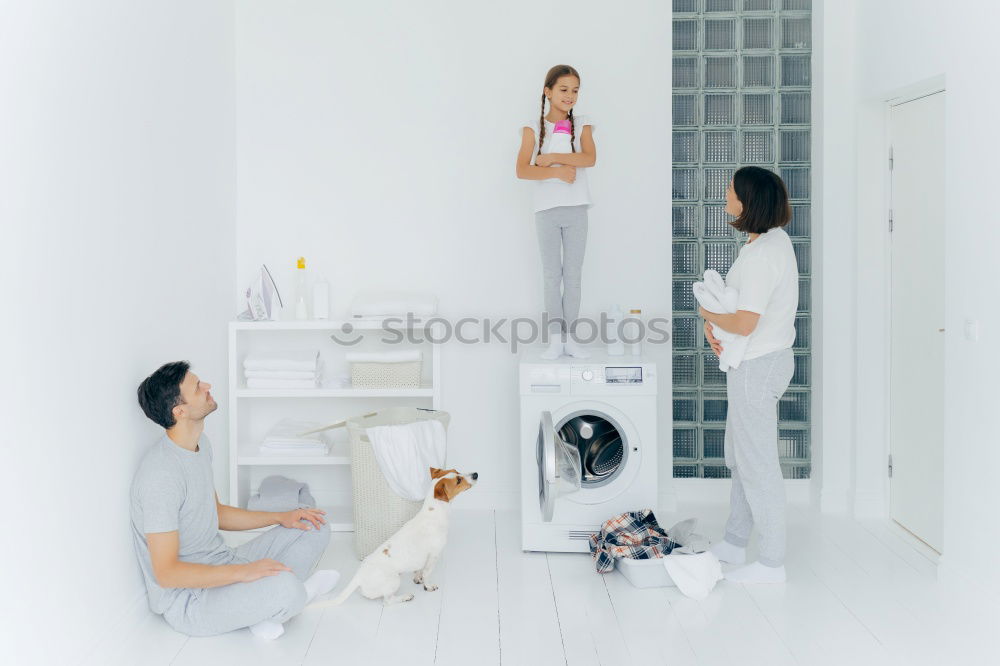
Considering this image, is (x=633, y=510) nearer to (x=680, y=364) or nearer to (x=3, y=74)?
(x=680, y=364)

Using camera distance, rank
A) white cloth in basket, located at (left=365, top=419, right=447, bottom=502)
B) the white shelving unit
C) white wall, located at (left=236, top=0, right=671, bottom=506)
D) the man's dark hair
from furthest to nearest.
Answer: white wall, located at (left=236, top=0, right=671, bottom=506) < the white shelving unit < white cloth in basket, located at (left=365, top=419, right=447, bottom=502) < the man's dark hair

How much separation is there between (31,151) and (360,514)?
1714mm

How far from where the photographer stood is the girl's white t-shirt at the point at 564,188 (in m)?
3.58

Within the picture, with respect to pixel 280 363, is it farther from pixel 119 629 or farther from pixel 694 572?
pixel 694 572

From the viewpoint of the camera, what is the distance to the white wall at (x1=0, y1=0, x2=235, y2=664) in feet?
6.64

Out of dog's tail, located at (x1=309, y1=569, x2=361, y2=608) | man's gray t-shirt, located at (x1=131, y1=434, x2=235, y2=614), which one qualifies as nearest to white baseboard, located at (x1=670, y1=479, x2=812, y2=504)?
dog's tail, located at (x1=309, y1=569, x2=361, y2=608)

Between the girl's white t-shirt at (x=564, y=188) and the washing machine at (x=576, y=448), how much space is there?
26.5 inches

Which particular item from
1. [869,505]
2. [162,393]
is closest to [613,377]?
[869,505]

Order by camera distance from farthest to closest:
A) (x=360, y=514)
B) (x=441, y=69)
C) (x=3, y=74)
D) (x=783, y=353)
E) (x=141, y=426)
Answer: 1. (x=441, y=69)
2. (x=360, y=514)
3. (x=783, y=353)
4. (x=141, y=426)
5. (x=3, y=74)

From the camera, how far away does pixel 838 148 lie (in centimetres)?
380

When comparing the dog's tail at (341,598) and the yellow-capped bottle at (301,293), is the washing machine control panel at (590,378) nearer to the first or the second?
the dog's tail at (341,598)

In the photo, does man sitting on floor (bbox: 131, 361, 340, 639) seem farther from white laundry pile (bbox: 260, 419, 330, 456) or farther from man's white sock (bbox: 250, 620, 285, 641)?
white laundry pile (bbox: 260, 419, 330, 456)

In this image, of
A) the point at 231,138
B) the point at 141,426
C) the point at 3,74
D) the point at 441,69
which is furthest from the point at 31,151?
the point at 441,69

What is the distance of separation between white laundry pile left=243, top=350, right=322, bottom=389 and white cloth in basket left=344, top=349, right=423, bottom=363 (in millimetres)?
167
